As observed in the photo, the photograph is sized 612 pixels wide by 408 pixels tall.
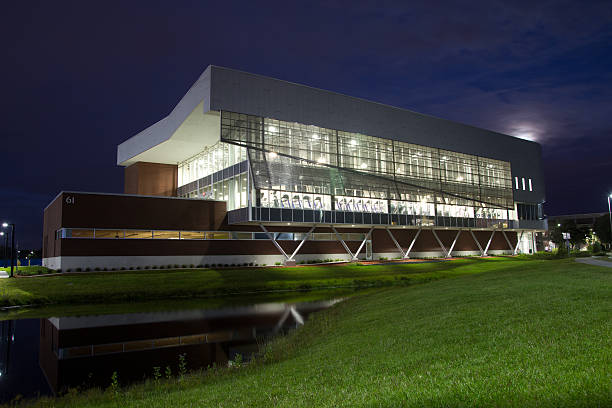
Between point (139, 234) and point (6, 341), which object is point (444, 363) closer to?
point (6, 341)

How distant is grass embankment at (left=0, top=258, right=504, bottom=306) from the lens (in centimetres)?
3025

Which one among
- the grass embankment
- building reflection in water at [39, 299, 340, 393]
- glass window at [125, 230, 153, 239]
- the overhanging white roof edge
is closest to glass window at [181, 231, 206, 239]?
glass window at [125, 230, 153, 239]

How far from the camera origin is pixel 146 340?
18.0 m

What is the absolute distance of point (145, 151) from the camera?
61.9 meters

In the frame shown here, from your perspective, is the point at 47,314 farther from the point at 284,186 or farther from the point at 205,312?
the point at 284,186

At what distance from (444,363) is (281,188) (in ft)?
129

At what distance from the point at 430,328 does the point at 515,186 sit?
239 ft

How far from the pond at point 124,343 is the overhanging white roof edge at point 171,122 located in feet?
87.3

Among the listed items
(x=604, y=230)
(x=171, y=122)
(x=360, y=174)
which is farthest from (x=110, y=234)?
(x=604, y=230)

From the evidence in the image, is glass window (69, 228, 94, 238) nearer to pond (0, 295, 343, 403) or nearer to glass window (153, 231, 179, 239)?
glass window (153, 231, 179, 239)

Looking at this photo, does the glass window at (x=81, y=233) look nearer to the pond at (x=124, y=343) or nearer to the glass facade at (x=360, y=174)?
the glass facade at (x=360, y=174)

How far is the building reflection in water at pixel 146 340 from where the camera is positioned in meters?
14.0

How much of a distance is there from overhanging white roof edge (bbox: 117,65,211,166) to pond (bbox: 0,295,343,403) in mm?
26620

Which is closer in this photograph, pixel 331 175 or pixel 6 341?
pixel 6 341
